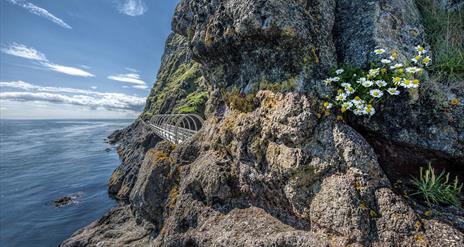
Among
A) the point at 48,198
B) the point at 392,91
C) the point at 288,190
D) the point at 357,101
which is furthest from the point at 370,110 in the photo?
the point at 48,198

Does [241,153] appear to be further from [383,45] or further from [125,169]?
[125,169]

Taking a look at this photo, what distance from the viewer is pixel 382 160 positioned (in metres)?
4.55

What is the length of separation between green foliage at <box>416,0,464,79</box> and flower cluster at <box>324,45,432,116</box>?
64cm

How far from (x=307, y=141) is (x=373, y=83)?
64.4 inches

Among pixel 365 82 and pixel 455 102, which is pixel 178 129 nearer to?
pixel 365 82

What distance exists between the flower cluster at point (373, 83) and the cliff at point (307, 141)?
0.95 feet

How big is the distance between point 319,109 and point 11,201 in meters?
32.3

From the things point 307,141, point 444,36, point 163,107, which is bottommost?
point 307,141

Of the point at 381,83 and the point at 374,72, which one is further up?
the point at 374,72

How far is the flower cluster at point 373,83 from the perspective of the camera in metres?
4.05

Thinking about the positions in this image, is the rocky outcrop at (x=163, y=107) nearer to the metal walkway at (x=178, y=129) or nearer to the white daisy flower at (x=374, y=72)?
the metal walkway at (x=178, y=129)

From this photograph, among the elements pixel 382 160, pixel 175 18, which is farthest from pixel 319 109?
pixel 175 18

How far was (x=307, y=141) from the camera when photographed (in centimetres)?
457

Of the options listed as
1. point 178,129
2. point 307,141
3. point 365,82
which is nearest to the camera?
point 365,82
